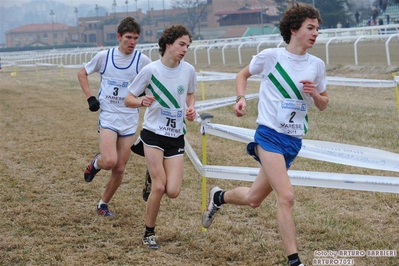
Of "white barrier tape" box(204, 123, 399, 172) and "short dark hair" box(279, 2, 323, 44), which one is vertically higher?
"short dark hair" box(279, 2, 323, 44)

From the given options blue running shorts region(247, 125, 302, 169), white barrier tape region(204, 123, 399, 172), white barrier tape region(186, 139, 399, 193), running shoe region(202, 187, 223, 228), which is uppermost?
blue running shorts region(247, 125, 302, 169)

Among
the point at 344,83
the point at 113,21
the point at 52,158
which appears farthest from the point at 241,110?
the point at 113,21

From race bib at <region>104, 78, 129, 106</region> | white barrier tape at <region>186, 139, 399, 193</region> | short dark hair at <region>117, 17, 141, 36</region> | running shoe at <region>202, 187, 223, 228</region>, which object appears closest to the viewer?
white barrier tape at <region>186, 139, 399, 193</region>

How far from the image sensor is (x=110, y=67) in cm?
705

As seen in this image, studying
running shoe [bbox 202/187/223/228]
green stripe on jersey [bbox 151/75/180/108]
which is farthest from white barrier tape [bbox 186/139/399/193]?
green stripe on jersey [bbox 151/75/180/108]

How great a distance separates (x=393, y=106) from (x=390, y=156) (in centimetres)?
1033

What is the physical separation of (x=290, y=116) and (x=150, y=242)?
5.87 ft

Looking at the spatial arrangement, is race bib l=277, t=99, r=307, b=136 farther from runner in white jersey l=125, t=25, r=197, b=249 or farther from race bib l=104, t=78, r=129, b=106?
race bib l=104, t=78, r=129, b=106

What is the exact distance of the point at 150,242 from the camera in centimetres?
597

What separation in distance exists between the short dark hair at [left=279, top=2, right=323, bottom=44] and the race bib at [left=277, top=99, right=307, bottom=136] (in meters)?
0.58

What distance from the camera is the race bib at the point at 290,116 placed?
5148mm

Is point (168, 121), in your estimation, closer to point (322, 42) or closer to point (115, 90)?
point (115, 90)

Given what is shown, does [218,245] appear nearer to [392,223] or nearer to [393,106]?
[392,223]

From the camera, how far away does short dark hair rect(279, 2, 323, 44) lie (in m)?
5.23
